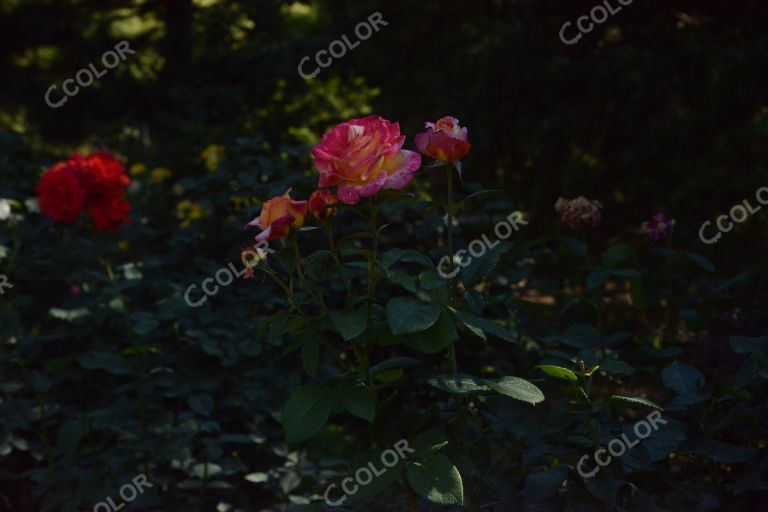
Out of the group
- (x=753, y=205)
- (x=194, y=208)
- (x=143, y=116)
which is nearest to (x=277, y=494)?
A: (x=194, y=208)

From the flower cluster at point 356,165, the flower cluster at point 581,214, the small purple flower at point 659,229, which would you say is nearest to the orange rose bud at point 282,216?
the flower cluster at point 356,165

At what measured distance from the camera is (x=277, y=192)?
3.08 m

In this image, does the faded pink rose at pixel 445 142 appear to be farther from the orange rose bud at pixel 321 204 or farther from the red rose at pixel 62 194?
the red rose at pixel 62 194

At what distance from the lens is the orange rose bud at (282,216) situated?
1.62 m

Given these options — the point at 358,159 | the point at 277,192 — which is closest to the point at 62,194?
the point at 277,192

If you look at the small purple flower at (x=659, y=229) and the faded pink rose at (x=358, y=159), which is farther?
the small purple flower at (x=659, y=229)

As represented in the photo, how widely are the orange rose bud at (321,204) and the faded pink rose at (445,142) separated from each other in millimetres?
192

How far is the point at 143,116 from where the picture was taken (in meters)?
11.0

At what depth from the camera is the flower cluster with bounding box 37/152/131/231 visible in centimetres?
308

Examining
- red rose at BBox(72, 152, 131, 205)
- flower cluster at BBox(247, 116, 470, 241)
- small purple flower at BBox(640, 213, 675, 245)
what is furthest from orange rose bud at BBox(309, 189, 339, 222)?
red rose at BBox(72, 152, 131, 205)

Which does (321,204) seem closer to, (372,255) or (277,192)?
(372,255)

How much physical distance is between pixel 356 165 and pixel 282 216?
0.57 feet

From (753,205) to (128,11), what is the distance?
809 cm

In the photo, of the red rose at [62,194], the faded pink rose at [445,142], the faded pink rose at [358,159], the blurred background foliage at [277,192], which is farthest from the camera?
the red rose at [62,194]
